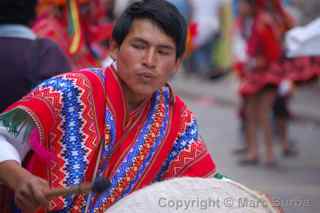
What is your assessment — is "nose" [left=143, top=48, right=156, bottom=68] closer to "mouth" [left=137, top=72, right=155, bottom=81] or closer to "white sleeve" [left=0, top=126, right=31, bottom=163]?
"mouth" [left=137, top=72, right=155, bottom=81]

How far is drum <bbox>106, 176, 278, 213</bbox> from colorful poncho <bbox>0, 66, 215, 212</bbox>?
26 cm

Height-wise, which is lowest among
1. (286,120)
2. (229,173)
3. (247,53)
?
(229,173)

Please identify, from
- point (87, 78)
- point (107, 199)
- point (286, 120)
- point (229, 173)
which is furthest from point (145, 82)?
point (286, 120)

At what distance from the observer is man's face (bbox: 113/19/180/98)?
2.93 metres

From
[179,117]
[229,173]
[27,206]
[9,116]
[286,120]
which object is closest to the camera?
[27,206]

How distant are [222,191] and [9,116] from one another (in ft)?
2.44

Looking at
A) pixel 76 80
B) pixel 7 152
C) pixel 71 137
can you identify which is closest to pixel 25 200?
pixel 7 152

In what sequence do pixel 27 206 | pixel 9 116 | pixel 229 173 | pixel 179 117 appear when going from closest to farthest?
pixel 27 206 < pixel 9 116 < pixel 179 117 < pixel 229 173

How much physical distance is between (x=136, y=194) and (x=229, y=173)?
16.8ft

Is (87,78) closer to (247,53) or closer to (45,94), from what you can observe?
(45,94)

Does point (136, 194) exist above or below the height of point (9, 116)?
below

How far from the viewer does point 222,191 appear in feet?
8.89

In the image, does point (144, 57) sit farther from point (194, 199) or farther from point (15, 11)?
point (15, 11)

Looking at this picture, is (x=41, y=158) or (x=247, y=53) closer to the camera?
(x=41, y=158)
